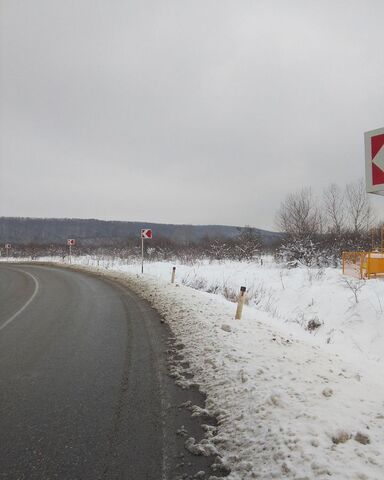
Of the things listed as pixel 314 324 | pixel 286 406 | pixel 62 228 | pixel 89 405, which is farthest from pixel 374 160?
pixel 62 228

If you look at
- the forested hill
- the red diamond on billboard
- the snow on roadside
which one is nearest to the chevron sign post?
the red diamond on billboard

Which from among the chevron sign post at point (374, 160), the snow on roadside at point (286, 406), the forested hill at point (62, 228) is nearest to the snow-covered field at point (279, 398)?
the snow on roadside at point (286, 406)

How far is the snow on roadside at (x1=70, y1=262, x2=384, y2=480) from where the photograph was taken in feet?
9.40

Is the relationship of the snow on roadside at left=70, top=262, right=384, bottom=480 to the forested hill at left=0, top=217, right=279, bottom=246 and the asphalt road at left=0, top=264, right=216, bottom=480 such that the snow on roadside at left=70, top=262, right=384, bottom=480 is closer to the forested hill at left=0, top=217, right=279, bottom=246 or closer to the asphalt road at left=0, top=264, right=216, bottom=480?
the asphalt road at left=0, top=264, right=216, bottom=480

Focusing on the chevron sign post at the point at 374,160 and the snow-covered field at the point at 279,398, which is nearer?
the snow-covered field at the point at 279,398

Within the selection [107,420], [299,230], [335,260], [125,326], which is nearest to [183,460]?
[107,420]

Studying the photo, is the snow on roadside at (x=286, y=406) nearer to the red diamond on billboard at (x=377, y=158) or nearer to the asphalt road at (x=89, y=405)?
the asphalt road at (x=89, y=405)

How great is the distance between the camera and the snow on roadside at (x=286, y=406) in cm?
287

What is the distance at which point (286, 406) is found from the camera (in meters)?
3.80

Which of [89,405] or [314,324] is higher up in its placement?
[89,405]

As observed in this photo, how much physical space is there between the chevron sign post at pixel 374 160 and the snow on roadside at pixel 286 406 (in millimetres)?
2369

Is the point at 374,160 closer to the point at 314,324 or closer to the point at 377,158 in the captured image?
the point at 377,158

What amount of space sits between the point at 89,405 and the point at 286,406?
2.36m

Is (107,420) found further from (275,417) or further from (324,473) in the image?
(324,473)
